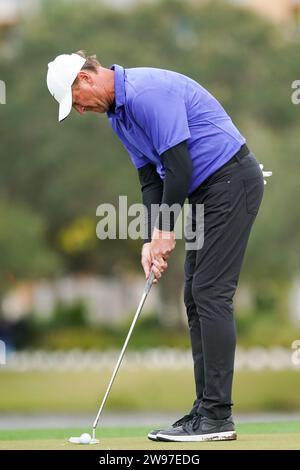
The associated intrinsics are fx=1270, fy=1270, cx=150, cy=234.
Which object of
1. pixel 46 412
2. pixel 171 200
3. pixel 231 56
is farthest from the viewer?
pixel 231 56

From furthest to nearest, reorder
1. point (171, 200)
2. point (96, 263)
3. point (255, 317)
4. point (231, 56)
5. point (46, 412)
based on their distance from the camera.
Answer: point (96, 263) → point (255, 317) → point (231, 56) → point (46, 412) → point (171, 200)

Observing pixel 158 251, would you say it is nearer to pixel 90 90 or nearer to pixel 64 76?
pixel 90 90

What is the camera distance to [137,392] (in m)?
29.2

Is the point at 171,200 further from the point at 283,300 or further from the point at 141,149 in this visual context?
the point at 283,300

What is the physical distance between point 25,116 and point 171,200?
25.0 m

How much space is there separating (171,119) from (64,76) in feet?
1.86

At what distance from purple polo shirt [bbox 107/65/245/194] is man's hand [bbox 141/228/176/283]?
258mm

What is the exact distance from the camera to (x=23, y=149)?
31.3 m

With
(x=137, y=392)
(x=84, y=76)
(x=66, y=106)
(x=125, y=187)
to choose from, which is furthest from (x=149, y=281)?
(x=125, y=187)

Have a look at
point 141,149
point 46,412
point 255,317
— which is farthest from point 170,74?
point 255,317

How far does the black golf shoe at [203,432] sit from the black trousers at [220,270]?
0.12 ft

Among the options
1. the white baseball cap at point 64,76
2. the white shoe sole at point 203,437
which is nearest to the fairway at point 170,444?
the white shoe sole at point 203,437

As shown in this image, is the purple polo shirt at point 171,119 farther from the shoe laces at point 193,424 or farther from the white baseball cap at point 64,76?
the shoe laces at point 193,424

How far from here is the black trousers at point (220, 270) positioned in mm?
6012
